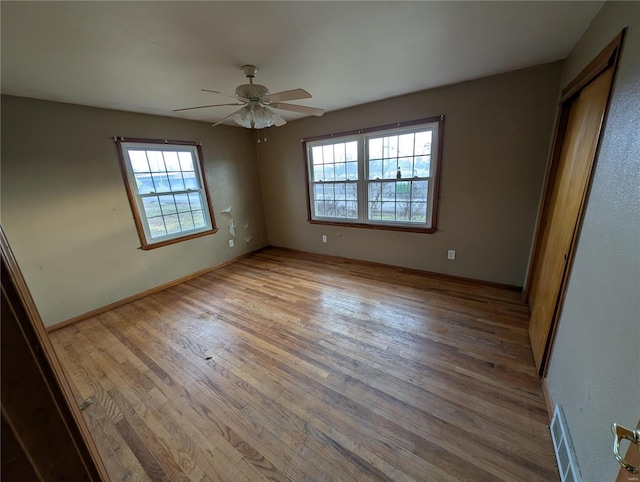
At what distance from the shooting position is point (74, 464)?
0.46m

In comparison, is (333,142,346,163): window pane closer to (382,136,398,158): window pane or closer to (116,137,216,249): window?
(382,136,398,158): window pane

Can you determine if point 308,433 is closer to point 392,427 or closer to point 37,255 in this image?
point 392,427

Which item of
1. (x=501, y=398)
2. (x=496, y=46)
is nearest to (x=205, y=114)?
(x=496, y=46)

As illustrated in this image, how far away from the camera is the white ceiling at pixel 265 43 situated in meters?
1.42

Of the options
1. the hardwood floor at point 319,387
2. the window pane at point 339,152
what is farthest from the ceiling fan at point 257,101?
the hardwood floor at point 319,387

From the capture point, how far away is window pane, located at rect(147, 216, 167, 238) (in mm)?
3354

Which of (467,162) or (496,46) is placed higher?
(496,46)

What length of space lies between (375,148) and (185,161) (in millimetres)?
2775

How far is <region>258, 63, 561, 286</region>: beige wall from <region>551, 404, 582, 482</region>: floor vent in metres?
1.86

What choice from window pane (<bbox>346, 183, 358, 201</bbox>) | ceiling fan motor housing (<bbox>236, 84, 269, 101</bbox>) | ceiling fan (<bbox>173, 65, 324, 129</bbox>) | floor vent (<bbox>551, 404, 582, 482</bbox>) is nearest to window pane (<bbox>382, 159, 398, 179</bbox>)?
window pane (<bbox>346, 183, 358, 201</bbox>)

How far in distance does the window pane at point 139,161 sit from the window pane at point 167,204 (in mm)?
406

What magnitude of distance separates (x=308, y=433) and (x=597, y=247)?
5.93 feet

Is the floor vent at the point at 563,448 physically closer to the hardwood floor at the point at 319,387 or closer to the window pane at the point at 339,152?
the hardwood floor at the point at 319,387

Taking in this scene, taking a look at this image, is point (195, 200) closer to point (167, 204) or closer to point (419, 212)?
point (167, 204)
